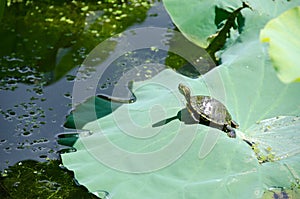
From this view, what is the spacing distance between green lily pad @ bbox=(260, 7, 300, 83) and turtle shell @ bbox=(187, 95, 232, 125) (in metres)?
0.66

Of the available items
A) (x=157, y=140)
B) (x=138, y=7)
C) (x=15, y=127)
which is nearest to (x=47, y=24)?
(x=138, y=7)

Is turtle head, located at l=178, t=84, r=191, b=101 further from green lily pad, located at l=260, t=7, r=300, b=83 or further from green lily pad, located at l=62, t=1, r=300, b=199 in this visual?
green lily pad, located at l=260, t=7, r=300, b=83

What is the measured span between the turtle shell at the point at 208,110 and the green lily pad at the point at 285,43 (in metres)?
0.66

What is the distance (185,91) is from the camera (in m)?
1.82

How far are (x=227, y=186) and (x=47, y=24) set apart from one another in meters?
1.60

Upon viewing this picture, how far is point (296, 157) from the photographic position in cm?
159

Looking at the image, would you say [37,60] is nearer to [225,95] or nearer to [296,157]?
[225,95]

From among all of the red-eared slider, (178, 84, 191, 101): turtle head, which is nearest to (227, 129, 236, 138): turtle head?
the red-eared slider

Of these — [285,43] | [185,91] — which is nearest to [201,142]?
[185,91]

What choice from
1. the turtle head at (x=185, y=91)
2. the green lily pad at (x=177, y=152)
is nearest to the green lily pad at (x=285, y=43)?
the green lily pad at (x=177, y=152)

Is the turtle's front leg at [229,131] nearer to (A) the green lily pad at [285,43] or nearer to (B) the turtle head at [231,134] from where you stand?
(B) the turtle head at [231,134]

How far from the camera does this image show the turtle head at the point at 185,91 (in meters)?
1.80

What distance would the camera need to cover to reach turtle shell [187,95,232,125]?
1.71 m

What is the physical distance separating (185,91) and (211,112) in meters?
0.13
